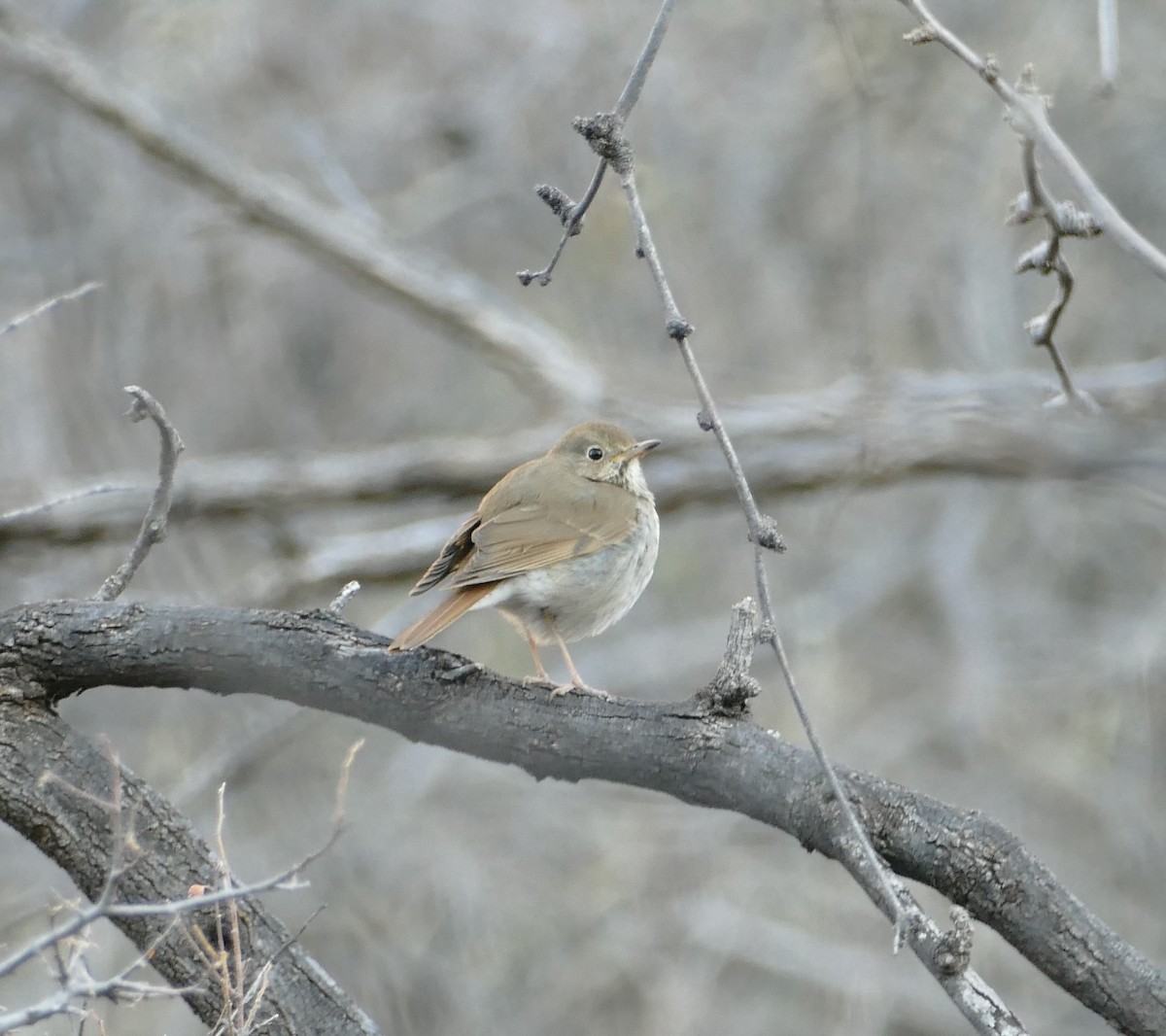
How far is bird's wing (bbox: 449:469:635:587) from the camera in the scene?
4398mm

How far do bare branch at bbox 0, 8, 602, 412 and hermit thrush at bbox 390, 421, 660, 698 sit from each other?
3.47 metres

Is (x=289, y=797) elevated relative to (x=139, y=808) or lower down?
elevated

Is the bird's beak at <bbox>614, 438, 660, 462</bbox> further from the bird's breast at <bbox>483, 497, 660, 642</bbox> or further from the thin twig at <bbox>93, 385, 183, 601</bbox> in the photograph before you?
the thin twig at <bbox>93, 385, 183, 601</bbox>

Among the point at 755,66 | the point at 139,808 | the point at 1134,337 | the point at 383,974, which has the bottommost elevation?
the point at 139,808

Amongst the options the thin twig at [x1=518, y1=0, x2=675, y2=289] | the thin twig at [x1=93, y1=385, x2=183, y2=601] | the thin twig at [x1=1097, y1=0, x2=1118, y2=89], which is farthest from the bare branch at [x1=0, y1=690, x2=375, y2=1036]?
the thin twig at [x1=1097, y1=0, x2=1118, y2=89]

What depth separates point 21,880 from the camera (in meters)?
8.67

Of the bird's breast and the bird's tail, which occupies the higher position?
the bird's breast

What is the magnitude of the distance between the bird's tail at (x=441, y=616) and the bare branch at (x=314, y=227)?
4.22 metres

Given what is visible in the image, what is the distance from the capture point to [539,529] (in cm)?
466

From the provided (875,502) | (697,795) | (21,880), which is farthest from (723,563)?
(697,795)

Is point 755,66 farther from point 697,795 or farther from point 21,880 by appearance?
point 697,795

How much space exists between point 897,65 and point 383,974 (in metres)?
6.23

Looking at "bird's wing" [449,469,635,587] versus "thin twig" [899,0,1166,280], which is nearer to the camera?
"thin twig" [899,0,1166,280]

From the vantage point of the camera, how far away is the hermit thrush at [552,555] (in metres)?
4.44
